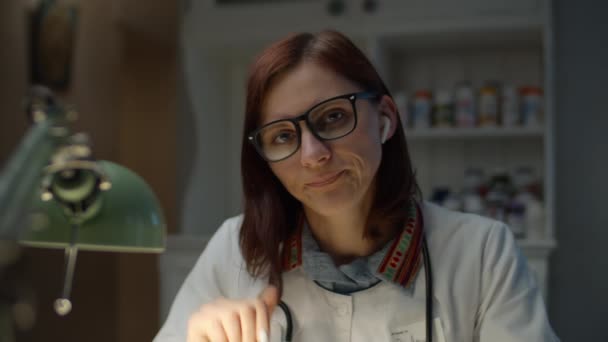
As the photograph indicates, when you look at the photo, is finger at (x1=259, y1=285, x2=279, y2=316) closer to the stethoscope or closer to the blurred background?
the stethoscope

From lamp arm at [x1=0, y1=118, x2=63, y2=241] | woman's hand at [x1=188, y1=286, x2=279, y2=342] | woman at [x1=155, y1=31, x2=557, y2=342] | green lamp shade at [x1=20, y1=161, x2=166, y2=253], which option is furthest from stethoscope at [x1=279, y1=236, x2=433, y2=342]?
lamp arm at [x1=0, y1=118, x2=63, y2=241]

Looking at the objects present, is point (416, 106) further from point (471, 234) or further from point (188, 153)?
point (471, 234)

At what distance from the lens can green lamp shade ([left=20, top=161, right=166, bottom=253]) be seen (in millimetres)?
752

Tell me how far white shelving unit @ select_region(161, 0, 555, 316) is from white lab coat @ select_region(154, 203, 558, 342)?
3.76 feet

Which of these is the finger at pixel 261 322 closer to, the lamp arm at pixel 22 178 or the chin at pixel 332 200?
the chin at pixel 332 200

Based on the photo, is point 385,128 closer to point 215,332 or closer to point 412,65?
point 215,332

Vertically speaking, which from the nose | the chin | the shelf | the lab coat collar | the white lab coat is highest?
the nose

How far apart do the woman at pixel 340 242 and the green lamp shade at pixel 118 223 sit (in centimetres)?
21

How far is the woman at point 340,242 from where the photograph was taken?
3.33ft

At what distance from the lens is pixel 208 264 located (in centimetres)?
126

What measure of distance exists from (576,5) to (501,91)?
1.94 ft

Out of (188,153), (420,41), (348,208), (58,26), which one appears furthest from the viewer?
(188,153)

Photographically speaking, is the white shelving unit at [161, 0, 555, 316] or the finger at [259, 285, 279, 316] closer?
the finger at [259, 285, 279, 316]

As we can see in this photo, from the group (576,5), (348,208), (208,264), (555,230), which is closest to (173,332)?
(208,264)
